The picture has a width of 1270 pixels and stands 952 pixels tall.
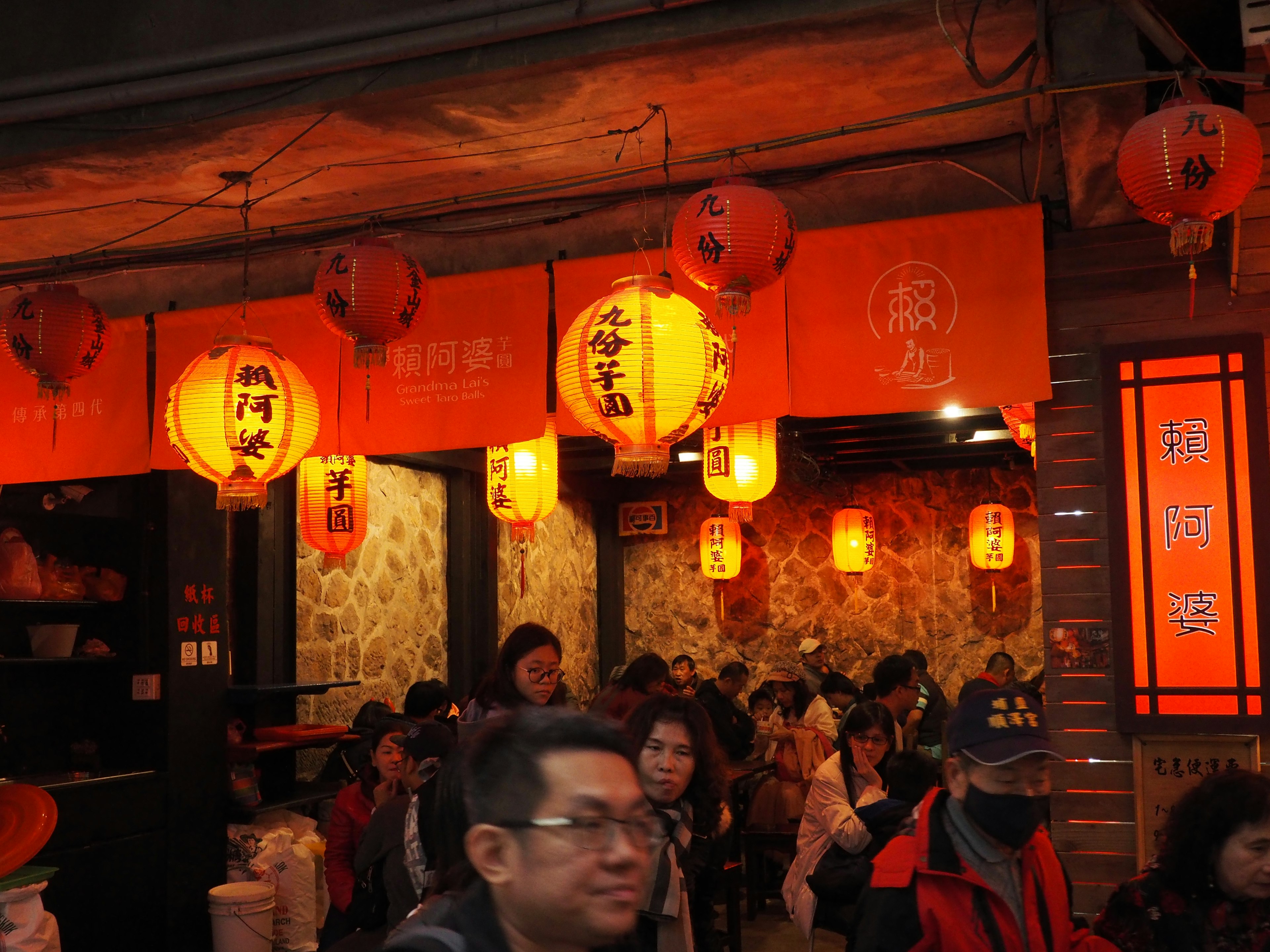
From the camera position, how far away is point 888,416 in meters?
10.3

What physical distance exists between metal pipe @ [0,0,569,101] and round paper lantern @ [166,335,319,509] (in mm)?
1216

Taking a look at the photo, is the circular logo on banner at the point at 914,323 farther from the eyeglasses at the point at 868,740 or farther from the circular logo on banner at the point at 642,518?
the circular logo on banner at the point at 642,518

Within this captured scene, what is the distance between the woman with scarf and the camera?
3.40 m

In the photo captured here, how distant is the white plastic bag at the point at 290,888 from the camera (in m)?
7.56

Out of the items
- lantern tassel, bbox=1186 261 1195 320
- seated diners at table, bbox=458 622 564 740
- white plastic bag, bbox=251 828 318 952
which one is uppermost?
lantern tassel, bbox=1186 261 1195 320

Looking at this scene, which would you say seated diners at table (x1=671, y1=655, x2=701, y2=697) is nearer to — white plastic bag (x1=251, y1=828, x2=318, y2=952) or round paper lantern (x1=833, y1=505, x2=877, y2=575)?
round paper lantern (x1=833, y1=505, x2=877, y2=575)

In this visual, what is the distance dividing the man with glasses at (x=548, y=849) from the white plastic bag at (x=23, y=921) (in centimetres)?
540

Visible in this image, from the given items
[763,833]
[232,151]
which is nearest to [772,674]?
[763,833]

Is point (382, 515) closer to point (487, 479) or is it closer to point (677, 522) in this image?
point (487, 479)

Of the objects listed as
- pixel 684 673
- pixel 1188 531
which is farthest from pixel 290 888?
pixel 1188 531

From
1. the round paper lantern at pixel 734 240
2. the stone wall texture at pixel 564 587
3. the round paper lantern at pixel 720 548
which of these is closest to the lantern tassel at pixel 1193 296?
the round paper lantern at pixel 734 240

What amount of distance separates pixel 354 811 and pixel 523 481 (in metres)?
3.15

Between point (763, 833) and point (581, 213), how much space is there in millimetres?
4585

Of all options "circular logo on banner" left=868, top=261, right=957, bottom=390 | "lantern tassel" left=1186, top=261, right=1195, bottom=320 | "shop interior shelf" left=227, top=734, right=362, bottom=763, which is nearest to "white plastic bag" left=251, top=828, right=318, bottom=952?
"shop interior shelf" left=227, top=734, right=362, bottom=763
